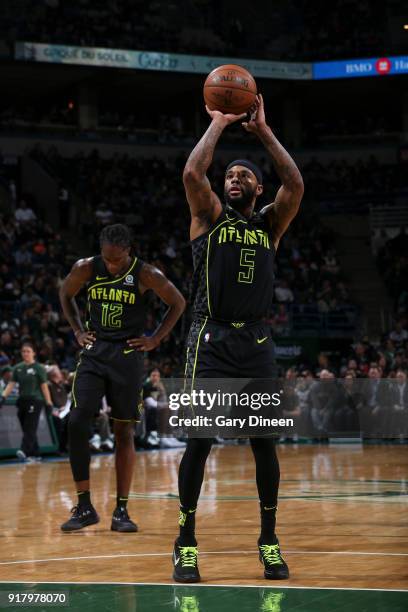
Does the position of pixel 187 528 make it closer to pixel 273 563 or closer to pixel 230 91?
pixel 273 563

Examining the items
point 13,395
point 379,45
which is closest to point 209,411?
point 13,395

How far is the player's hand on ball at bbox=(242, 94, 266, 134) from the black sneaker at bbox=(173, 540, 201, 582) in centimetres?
244

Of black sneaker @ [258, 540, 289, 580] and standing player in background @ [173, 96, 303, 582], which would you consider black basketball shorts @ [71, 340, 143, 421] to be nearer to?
standing player in background @ [173, 96, 303, 582]

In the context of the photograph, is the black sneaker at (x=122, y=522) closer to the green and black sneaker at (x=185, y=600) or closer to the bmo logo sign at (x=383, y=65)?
the green and black sneaker at (x=185, y=600)

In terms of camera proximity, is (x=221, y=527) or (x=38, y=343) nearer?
(x=221, y=527)

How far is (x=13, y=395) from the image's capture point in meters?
16.1

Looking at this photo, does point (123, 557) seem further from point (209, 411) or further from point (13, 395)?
point (13, 395)

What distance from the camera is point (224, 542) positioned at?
23.3ft

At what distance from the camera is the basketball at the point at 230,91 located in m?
5.92

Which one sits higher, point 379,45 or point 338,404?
point 379,45

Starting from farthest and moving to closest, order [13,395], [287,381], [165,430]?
[287,381], [165,430], [13,395]

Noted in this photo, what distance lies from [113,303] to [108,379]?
596 mm

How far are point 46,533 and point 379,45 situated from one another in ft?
90.0

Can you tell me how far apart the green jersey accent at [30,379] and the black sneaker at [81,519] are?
751 cm
